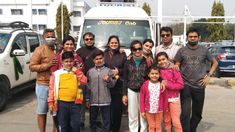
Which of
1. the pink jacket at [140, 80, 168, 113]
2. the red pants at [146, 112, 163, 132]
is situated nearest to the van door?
the pink jacket at [140, 80, 168, 113]

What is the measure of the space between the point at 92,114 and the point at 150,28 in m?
3.35

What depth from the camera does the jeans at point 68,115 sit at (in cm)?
535

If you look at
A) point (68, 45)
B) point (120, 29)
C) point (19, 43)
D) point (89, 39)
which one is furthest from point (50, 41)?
point (19, 43)

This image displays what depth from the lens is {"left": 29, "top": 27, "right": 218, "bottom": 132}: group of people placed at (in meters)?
5.38

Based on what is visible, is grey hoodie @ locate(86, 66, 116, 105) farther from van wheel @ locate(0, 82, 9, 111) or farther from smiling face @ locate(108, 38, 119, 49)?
van wheel @ locate(0, 82, 9, 111)

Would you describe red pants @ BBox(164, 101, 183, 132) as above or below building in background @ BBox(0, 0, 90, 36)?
below

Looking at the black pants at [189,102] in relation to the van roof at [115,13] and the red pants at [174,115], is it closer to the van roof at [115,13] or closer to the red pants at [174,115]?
the red pants at [174,115]

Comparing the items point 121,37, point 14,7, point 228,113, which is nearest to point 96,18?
point 121,37

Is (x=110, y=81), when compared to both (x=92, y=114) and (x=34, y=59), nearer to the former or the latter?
(x=92, y=114)

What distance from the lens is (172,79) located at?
5.61 meters

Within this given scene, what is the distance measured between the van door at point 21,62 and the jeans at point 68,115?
431 cm

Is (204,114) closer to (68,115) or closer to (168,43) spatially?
(168,43)

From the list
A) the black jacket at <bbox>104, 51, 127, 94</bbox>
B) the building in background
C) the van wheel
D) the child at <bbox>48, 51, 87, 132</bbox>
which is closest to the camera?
the child at <bbox>48, 51, 87, 132</bbox>

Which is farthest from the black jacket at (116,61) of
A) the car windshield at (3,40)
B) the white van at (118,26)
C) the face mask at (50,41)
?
the car windshield at (3,40)
